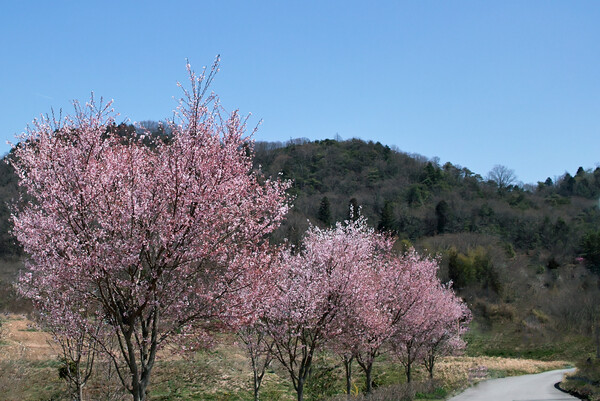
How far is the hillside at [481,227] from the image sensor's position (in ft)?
140

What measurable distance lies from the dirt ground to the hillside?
2.39 m

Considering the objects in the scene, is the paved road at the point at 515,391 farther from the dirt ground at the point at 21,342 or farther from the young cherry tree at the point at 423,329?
the dirt ground at the point at 21,342

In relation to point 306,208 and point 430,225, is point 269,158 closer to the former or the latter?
point 306,208

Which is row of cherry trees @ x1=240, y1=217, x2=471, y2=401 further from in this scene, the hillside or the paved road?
the hillside

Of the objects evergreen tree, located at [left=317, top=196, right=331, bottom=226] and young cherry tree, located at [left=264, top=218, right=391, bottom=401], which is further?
evergreen tree, located at [left=317, top=196, right=331, bottom=226]

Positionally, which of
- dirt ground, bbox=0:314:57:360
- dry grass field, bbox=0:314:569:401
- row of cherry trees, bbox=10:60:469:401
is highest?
row of cherry trees, bbox=10:60:469:401

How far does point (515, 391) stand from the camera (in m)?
20.8

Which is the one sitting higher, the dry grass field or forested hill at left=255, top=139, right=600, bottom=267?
forested hill at left=255, top=139, right=600, bottom=267

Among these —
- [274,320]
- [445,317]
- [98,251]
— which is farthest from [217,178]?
[445,317]

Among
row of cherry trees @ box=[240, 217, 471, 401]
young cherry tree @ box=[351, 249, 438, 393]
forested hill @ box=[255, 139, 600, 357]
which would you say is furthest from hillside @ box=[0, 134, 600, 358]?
row of cherry trees @ box=[240, 217, 471, 401]

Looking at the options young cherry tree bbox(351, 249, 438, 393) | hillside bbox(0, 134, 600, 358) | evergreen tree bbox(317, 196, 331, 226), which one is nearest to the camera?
young cherry tree bbox(351, 249, 438, 393)

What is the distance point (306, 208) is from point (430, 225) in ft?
66.9

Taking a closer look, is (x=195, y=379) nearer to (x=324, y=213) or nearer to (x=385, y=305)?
(x=385, y=305)

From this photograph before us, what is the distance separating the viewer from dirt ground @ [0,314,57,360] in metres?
20.3
